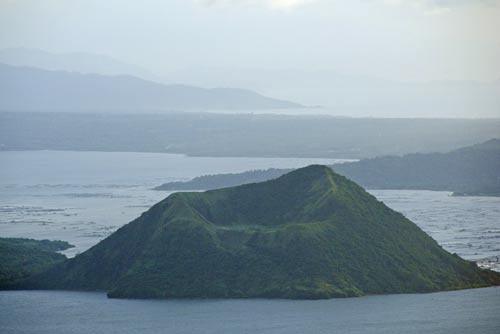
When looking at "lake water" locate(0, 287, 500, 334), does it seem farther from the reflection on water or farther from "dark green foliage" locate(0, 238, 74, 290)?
the reflection on water

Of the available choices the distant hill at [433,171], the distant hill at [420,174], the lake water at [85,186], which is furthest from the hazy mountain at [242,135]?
the distant hill at [420,174]

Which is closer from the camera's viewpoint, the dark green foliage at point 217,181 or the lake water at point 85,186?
the lake water at point 85,186

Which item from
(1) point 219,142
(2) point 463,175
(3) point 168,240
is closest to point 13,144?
(1) point 219,142

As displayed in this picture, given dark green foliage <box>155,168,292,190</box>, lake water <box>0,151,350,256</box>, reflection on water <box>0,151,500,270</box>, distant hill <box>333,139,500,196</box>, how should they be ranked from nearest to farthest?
reflection on water <box>0,151,500,270</box>, lake water <box>0,151,350,256</box>, dark green foliage <box>155,168,292,190</box>, distant hill <box>333,139,500,196</box>

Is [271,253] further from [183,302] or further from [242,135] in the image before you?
[242,135]

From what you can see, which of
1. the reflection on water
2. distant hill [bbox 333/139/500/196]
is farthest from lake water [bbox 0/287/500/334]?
distant hill [bbox 333/139/500/196]

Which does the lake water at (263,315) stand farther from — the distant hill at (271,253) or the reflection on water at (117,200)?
the reflection on water at (117,200)

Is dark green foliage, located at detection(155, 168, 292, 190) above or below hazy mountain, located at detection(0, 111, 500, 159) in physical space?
below
